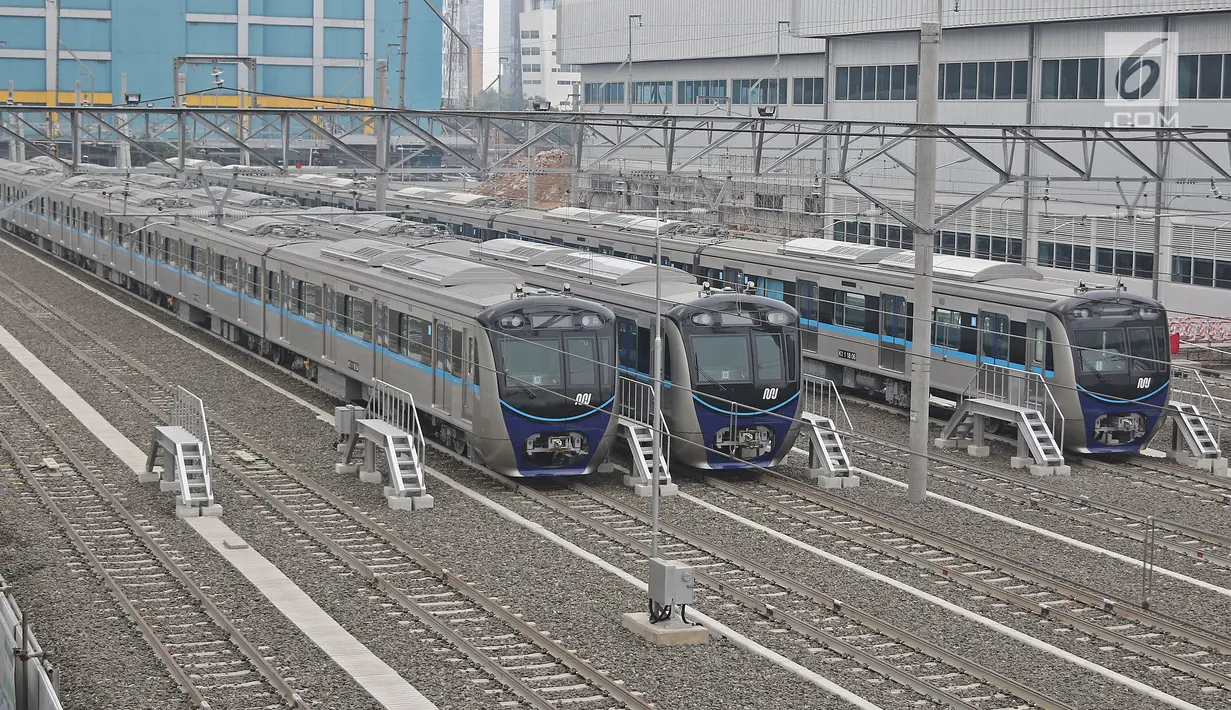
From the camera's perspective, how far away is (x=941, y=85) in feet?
147

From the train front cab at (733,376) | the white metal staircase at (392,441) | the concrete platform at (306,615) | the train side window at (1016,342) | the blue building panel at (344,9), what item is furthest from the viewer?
the blue building panel at (344,9)

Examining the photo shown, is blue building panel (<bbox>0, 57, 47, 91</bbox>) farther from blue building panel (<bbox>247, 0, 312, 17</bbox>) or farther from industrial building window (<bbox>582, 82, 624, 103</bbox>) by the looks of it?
industrial building window (<bbox>582, 82, 624, 103</bbox>)

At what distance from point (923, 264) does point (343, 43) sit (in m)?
70.1

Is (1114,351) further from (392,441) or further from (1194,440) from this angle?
(392,441)

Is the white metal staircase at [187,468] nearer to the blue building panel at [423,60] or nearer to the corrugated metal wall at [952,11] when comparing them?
the corrugated metal wall at [952,11]

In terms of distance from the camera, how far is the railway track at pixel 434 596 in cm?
1325

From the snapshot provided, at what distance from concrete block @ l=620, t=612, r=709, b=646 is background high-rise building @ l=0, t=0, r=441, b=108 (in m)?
64.8

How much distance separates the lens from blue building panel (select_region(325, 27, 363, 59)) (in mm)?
86188

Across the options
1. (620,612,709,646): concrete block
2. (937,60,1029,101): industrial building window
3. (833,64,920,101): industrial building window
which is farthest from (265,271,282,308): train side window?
(833,64,920,101): industrial building window

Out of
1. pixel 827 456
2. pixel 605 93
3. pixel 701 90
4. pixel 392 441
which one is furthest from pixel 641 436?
pixel 605 93

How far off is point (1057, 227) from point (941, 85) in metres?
6.28

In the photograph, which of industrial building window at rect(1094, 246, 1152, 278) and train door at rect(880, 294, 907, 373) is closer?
train door at rect(880, 294, 907, 373)

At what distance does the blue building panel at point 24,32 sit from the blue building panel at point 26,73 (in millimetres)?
733

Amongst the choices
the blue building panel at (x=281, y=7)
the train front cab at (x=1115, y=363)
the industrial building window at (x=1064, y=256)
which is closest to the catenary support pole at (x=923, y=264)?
the train front cab at (x=1115, y=363)
